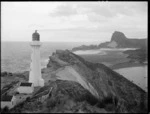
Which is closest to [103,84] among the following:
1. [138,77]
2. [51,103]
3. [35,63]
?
[35,63]

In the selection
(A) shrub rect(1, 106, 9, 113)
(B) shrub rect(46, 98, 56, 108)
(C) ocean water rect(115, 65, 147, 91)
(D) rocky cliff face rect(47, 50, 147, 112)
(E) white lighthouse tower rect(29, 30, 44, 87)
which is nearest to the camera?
(A) shrub rect(1, 106, 9, 113)

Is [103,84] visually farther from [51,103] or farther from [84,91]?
[51,103]

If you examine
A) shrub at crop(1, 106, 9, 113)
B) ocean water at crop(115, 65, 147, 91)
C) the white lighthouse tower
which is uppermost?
the white lighthouse tower

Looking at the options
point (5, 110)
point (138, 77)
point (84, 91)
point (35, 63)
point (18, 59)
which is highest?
point (35, 63)


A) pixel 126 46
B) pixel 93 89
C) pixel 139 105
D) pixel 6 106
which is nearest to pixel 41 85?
pixel 6 106

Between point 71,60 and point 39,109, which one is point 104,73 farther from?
point 39,109

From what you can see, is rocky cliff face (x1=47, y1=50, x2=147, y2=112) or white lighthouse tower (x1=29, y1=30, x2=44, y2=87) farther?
rocky cliff face (x1=47, y1=50, x2=147, y2=112)

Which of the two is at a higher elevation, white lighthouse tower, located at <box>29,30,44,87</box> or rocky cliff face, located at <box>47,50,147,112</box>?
white lighthouse tower, located at <box>29,30,44,87</box>

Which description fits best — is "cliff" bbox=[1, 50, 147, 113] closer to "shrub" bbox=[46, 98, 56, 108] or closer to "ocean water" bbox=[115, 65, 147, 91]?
"shrub" bbox=[46, 98, 56, 108]

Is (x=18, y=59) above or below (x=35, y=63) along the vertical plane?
below

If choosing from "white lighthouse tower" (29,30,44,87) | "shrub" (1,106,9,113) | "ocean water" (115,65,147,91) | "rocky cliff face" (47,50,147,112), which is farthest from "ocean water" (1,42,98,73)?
"shrub" (1,106,9,113)
